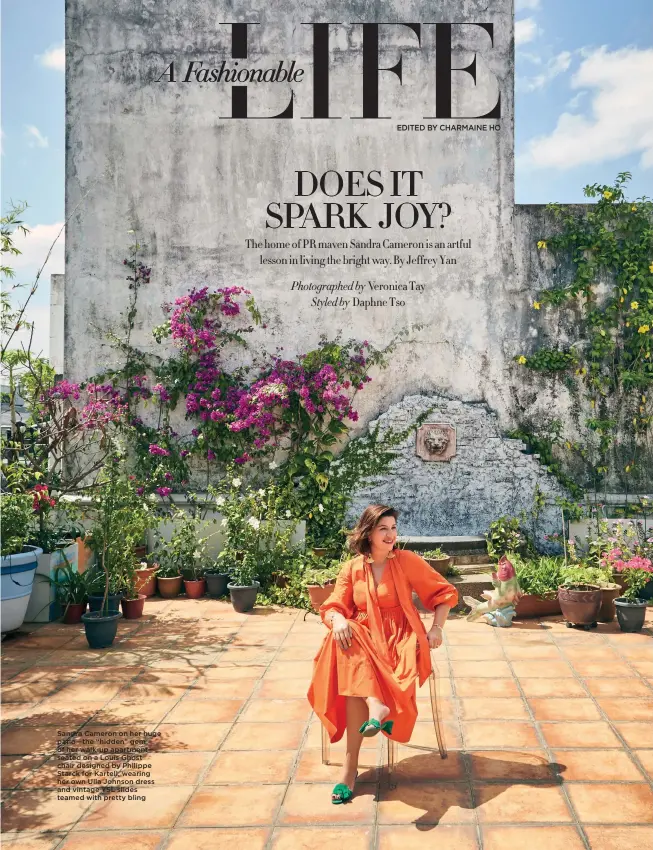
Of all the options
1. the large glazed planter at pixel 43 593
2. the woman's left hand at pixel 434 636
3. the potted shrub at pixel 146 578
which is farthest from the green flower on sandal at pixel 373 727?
the potted shrub at pixel 146 578

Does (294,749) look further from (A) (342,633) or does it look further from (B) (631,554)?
(B) (631,554)

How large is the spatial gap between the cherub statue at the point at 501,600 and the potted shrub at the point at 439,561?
2.39 ft

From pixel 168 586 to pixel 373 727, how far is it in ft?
14.8

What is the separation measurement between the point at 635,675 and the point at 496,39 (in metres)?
6.59

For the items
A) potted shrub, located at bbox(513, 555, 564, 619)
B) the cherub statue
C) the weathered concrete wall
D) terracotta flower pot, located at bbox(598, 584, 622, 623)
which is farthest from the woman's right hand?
the weathered concrete wall

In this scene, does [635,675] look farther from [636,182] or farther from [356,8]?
[356,8]

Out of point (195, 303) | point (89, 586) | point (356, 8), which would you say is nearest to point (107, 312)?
point (195, 303)

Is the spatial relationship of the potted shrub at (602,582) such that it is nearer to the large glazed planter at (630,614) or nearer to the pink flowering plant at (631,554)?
the pink flowering plant at (631,554)

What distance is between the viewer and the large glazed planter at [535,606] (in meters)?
6.46

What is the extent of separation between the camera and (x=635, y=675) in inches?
195

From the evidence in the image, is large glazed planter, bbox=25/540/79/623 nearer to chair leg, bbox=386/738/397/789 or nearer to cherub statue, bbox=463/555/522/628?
cherub statue, bbox=463/555/522/628

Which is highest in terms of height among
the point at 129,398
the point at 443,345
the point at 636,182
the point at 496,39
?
the point at 496,39

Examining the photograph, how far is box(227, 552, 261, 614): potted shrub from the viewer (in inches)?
262

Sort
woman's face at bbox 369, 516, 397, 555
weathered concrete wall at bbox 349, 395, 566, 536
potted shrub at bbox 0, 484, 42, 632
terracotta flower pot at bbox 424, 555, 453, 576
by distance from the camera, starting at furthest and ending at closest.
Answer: weathered concrete wall at bbox 349, 395, 566, 536 → terracotta flower pot at bbox 424, 555, 453, 576 → potted shrub at bbox 0, 484, 42, 632 → woman's face at bbox 369, 516, 397, 555
